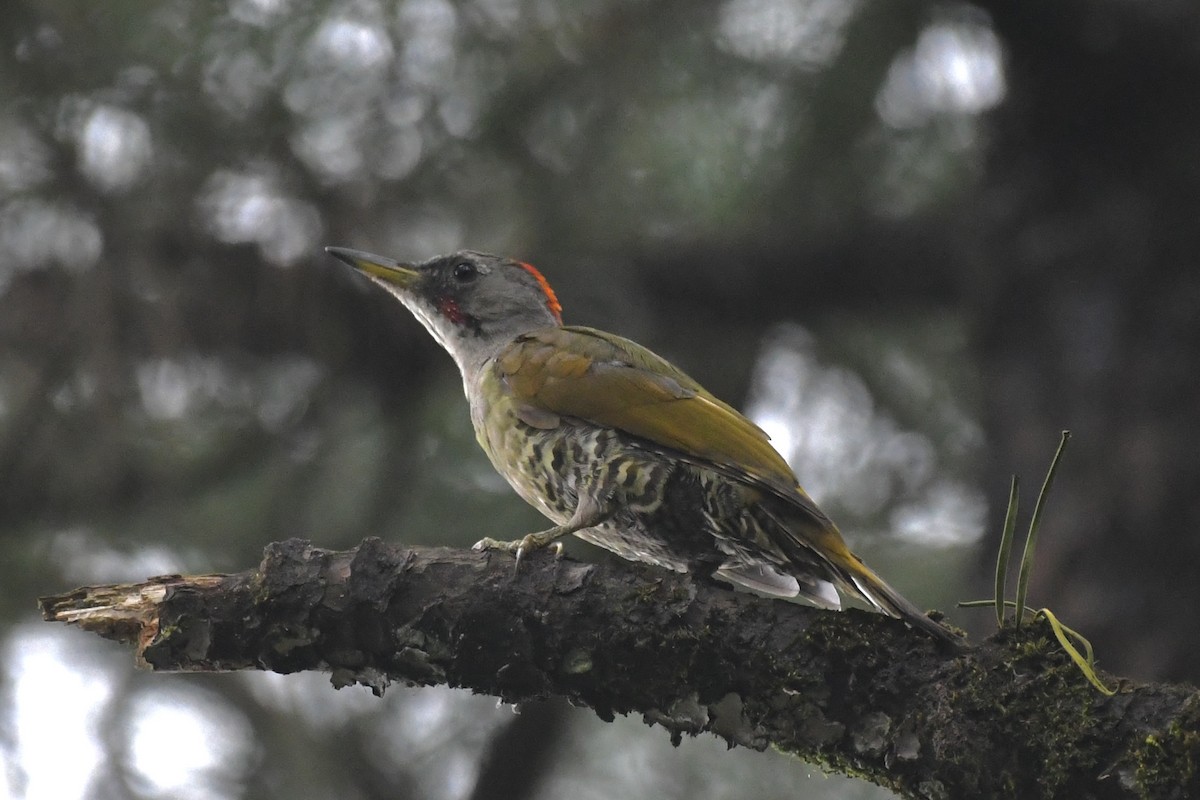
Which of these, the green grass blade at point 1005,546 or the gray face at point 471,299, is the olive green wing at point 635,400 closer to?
the gray face at point 471,299

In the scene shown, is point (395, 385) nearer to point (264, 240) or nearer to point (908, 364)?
point (264, 240)

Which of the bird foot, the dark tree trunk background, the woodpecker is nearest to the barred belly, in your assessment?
the woodpecker

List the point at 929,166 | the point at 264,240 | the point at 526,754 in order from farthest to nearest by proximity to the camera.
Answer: the point at 929,166
the point at 264,240
the point at 526,754

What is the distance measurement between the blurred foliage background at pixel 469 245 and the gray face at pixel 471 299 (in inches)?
9.9

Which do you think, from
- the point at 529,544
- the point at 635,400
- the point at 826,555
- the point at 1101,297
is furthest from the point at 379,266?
the point at 1101,297

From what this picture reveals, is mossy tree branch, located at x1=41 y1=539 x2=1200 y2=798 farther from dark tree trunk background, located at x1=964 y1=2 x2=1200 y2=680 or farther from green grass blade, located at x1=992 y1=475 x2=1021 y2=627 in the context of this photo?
dark tree trunk background, located at x1=964 y1=2 x2=1200 y2=680

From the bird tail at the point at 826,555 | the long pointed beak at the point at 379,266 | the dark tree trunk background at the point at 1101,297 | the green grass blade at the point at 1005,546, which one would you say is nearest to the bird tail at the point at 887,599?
the bird tail at the point at 826,555

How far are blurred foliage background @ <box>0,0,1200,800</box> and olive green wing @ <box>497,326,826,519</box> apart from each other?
0.86m

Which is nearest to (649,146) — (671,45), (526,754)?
(671,45)

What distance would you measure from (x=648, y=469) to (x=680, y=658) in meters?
0.84

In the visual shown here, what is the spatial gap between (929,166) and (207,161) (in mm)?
2478

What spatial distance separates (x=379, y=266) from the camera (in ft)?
12.8

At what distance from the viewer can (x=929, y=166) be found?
4.49m

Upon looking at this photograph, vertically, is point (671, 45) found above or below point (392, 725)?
above
